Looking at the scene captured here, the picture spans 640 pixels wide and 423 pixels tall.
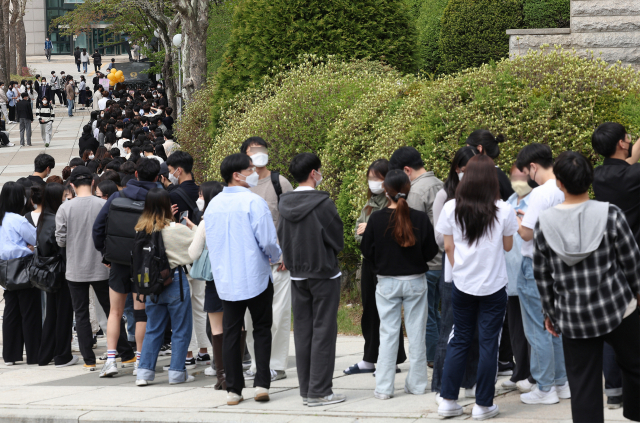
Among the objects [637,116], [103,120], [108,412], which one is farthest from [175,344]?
[103,120]

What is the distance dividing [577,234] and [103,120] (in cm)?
1534

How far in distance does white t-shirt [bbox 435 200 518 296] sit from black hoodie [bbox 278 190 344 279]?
3.44ft

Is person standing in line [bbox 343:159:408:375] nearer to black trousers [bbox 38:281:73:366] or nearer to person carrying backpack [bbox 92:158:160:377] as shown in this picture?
person carrying backpack [bbox 92:158:160:377]

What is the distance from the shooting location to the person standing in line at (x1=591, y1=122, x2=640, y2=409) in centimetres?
534

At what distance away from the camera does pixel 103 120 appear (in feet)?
59.1

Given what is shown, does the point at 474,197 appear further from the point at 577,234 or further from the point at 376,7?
the point at 376,7

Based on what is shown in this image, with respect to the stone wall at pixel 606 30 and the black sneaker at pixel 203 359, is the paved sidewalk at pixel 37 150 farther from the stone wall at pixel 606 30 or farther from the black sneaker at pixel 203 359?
the stone wall at pixel 606 30

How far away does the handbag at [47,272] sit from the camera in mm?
7895

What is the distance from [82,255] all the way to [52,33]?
77.3 m

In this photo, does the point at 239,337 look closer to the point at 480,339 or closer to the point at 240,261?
the point at 240,261

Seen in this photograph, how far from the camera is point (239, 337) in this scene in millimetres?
6012

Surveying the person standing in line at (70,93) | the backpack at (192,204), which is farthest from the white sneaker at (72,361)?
the person standing in line at (70,93)

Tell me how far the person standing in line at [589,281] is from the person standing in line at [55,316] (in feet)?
17.8

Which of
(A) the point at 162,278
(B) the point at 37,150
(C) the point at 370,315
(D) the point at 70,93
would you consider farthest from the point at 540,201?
(D) the point at 70,93
